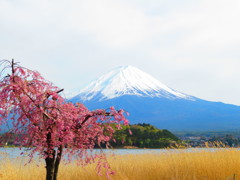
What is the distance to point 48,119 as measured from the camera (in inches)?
259

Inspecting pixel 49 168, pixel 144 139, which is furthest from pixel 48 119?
pixel 144 139

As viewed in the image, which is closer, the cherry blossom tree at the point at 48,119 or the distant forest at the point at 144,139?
the cherry blossom tree at the point at 48,119

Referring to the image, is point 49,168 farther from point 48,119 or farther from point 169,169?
point 169,169

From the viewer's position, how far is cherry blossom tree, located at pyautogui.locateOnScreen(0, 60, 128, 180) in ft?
20.9

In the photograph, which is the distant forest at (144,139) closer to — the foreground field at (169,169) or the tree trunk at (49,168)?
the foreground field at (169,169)

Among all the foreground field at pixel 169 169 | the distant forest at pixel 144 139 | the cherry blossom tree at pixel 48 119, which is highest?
the distant forest at pixel 144 139

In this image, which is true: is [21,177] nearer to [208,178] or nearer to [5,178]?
[5,178]

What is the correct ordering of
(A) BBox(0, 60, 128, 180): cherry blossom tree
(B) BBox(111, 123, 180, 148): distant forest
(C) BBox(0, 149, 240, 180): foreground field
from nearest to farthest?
1. (A) BBox(0, 60, 128, 180): cherry blossom tree
2. (C) BBox(0, 149, 240, 180): foreground field
3. (B) BBox(111, 123, 180, 148): distant forest

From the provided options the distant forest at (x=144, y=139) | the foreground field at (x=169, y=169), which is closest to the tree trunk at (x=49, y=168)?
the foreground field at (x=169, y=169)

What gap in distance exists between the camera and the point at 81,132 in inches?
273

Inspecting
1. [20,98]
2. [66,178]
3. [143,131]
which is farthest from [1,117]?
[143,131]

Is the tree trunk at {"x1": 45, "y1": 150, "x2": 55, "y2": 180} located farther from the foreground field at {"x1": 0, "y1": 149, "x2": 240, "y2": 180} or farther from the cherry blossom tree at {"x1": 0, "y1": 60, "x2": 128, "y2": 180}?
the foreground field at {"x1": 0, "y1": 149, "x2": 240, "y2": 180}

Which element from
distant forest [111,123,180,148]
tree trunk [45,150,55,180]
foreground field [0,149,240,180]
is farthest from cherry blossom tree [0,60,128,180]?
distant forest [111,123,180,148]

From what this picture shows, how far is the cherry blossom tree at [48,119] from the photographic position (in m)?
6.38
